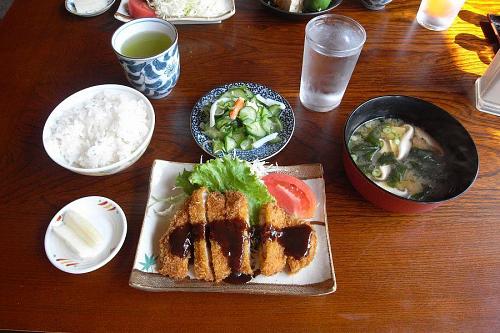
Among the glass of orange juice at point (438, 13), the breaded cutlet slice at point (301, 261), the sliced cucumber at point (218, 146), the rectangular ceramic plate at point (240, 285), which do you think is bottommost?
the rectangular ceramic plate at point (240, 285)

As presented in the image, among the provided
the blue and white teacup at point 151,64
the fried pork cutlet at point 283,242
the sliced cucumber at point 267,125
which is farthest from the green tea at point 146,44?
the fried pork cutlet at point 283,242

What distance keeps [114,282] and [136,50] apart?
96 centimetres

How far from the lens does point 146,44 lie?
1.61m

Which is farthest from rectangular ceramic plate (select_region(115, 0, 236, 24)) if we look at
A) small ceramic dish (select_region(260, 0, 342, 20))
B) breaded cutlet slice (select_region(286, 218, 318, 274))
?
breaded cutlet slice (select_region(286, 218, 318, 274))

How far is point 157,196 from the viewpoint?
1.31 meters

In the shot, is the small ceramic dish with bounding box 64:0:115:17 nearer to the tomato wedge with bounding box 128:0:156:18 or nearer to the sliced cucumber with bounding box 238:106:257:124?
the tomato wedge with bounding box 128:0:156:18

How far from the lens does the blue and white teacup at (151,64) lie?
4.81 feet

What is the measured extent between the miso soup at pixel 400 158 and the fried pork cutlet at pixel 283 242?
0.33 m

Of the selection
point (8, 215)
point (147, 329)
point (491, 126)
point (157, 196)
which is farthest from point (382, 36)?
point (8, 215)

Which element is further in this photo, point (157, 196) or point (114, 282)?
point (157, 196)

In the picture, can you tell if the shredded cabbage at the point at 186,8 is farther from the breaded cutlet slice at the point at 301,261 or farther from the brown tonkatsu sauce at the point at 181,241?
the breaded cutlet slice at the point at 301,261

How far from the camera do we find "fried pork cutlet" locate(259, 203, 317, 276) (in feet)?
3.70

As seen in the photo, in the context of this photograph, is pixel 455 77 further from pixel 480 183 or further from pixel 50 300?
pixel 50 300

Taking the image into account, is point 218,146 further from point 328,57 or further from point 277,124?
point 328,57
